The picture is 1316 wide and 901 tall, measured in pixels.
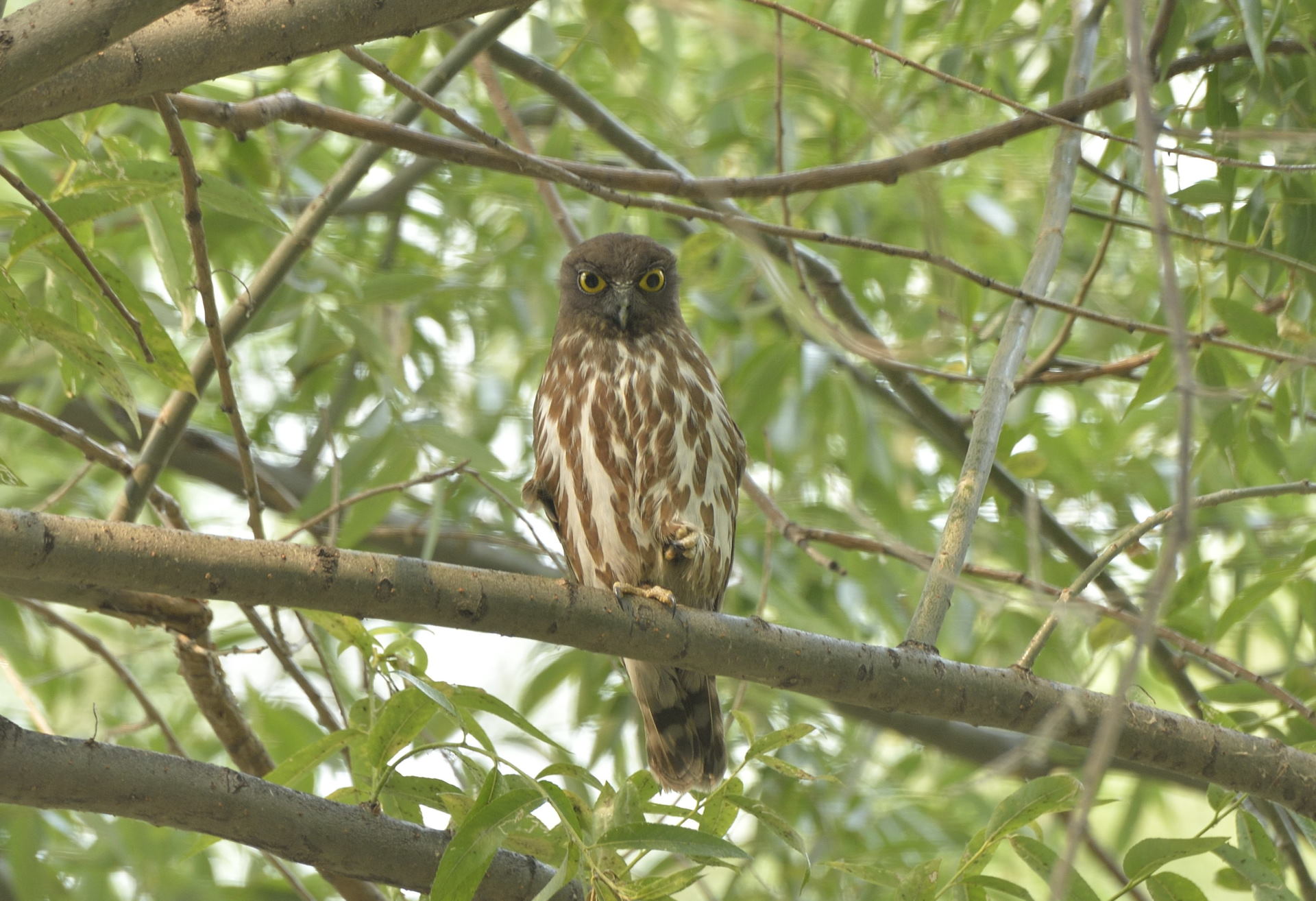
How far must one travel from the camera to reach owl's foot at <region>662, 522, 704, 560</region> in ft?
12.6

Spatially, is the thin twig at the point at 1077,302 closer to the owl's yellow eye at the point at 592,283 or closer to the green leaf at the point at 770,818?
the owl's yellow eye at the point at 592,283

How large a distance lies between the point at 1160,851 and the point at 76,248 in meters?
2.28

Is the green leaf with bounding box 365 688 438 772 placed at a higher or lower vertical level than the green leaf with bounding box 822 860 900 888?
higher

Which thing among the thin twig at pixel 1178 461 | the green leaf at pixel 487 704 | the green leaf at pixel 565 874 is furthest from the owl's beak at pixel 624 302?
the thin twig at pixel 1178 461

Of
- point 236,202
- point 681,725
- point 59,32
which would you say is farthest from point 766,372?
point 59,32

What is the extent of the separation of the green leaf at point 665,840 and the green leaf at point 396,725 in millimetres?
425

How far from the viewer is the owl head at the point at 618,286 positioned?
430 centimetres

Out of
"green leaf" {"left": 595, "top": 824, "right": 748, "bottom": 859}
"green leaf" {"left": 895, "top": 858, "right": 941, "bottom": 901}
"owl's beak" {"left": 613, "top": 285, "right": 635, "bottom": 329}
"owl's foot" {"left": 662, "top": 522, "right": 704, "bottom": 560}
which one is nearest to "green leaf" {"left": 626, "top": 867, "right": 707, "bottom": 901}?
"green leaf" {"left": 595, "top": 824, "right": 748, "bottom": 859}

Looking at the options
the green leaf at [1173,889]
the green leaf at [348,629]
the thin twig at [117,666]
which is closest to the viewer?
the green leaf at [1173,889]

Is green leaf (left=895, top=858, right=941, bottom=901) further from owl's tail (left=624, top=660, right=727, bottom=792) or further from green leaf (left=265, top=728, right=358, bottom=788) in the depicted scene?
owl's tail (left=624, top=660, right=727, bottom=792)

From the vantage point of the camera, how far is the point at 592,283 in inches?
172

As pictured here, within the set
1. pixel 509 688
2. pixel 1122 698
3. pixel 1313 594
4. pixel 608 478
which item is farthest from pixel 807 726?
pixel 509 688

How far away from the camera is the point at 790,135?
5.22m

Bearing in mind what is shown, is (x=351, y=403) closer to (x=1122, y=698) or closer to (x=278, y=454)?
(x=278, y=454)
